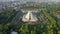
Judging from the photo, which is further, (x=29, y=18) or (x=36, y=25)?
(x=29, y=18)

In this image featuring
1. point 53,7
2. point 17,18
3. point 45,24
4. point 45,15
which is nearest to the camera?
point 45,24

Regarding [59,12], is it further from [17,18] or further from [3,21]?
[3,21]

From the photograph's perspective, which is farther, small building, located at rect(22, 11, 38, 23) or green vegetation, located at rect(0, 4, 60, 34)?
small building, located at rect(22, 11, 38, 23)

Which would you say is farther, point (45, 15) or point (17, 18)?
point (45, 15)

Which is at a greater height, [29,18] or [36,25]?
[29,18]

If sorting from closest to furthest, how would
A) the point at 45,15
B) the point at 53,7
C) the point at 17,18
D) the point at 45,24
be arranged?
the point at 45,24
the point at 17,18
the point at 45,15
the point at 53,7

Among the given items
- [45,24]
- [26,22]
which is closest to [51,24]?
[45,24]

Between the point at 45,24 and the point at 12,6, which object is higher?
the point at 12,6

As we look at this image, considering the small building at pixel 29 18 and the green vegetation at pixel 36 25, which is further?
the small building at pixel 29 18

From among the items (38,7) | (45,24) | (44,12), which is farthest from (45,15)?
(45,24)
